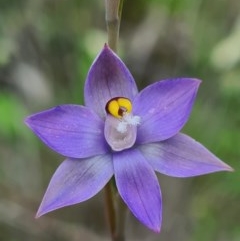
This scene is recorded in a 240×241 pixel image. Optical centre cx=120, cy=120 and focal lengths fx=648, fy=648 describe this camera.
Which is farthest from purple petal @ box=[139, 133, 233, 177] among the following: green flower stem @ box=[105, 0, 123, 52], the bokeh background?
the bokeh background

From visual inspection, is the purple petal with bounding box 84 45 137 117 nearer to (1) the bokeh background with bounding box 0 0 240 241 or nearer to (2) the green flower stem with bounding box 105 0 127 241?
(2) the green flower stem with bounding box 105 0 127 241

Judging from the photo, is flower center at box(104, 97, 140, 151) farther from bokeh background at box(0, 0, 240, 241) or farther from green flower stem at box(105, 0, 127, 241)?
bokeh background at box(0, 0, 240, 241)

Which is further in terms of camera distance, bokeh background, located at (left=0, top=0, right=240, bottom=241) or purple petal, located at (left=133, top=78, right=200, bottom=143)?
bokeh background, located at (left=0, top=0, right=240, bottom=241)

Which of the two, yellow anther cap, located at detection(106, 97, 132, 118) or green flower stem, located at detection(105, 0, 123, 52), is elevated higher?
green flower stem, located at detection(105, 0, 123, 52)

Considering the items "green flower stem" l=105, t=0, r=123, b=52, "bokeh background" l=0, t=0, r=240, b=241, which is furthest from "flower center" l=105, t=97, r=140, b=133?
"bokeh background" l=0, t=0, r=240, b=241

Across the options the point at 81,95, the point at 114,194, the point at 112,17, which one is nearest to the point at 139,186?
the point at 114,194

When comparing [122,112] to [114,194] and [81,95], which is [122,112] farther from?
[81,95]
